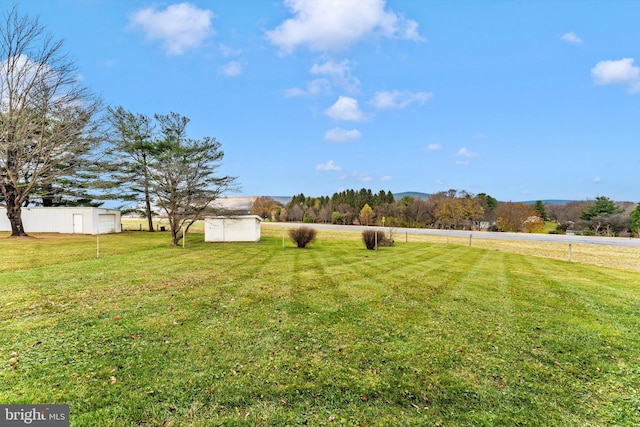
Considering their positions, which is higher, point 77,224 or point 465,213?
point 465,213

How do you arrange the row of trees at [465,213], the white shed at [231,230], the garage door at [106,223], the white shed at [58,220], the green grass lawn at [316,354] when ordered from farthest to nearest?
the row of trees at [465,213], the garage door at [106,223], the white shed at [58,220], the white shed at [231,230], the green grass lawn at [316,354]

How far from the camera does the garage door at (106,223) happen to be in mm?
24472

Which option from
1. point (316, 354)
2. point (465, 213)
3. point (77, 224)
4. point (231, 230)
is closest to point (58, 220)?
point (77, 224)

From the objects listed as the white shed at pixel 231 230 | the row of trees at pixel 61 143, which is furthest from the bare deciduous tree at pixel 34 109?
the white shed at pixel 231 230

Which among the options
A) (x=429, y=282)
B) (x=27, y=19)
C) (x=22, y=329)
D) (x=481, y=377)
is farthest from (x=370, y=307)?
(x=27, y=19)

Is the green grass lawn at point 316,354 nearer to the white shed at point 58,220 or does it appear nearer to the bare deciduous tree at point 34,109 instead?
the bare deciduous tree at point 34,109

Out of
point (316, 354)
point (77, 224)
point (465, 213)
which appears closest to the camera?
point (316, 354)

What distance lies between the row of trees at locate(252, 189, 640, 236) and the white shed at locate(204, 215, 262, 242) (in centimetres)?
2006

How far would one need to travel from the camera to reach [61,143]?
19438 mm

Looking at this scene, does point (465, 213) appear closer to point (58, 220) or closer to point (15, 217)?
point (58, 220)

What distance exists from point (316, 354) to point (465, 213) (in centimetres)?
4942

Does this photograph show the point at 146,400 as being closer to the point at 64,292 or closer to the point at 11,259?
the point at 64,292

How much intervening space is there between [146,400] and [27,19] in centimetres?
2646

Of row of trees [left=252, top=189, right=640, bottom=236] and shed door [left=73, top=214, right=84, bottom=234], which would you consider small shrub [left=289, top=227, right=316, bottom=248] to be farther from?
row of trees [left=252, top=189, right=640, bottom=236]
